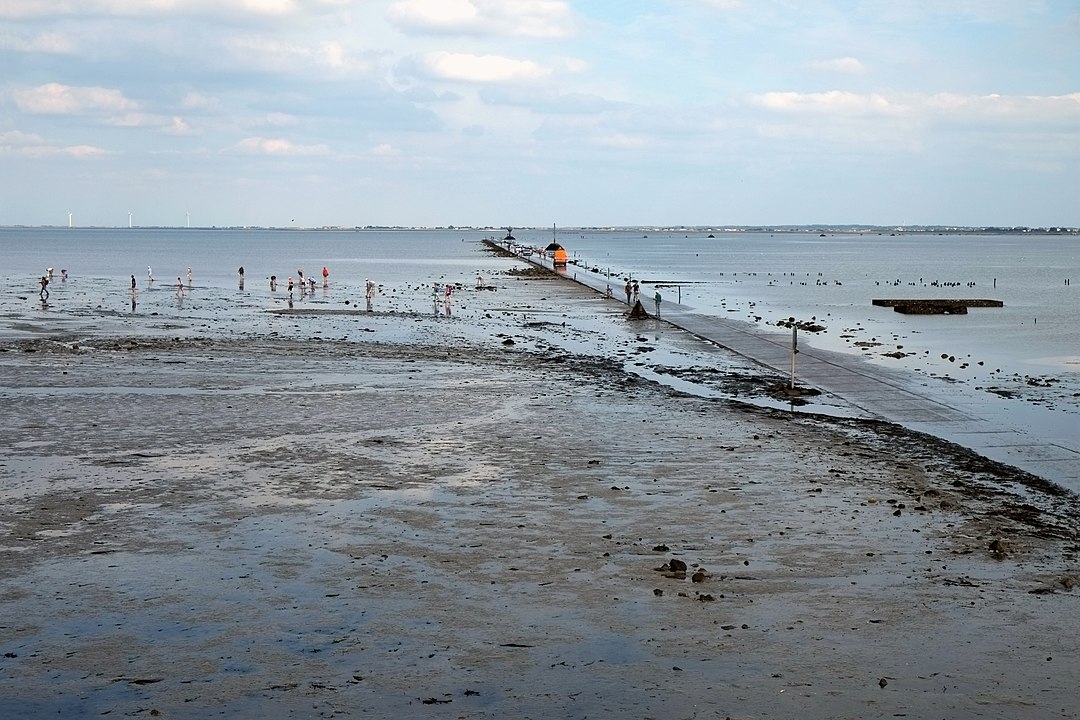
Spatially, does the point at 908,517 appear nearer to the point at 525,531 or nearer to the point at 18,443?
the point at 525,531

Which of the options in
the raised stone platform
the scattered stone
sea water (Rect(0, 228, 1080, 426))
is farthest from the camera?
the raised stone platform

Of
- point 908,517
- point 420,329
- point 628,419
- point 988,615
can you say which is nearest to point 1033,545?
point 908,517

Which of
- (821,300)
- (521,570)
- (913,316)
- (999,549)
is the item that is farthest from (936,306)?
(521,570)

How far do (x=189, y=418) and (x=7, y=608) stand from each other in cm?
1172

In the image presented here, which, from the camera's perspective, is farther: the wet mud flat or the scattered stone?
the scattered stone

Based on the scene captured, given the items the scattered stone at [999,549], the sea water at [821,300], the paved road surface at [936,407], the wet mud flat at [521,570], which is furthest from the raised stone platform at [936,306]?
the scattered stone at [999,549]

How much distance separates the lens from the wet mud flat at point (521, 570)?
9.22 meters

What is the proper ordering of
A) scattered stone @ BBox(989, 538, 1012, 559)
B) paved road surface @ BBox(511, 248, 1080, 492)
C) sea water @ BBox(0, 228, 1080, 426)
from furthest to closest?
sea water @ BBox(0, 228, 1080, 426), paved road surface @ BBox(511, 248, 1080, 492), scattered stone @ BBox(989, 538, 1012, 559)

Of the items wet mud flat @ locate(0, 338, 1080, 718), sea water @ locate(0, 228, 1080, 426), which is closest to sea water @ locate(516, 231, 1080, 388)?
sea water @ locate(0, 228, 1080, 426)

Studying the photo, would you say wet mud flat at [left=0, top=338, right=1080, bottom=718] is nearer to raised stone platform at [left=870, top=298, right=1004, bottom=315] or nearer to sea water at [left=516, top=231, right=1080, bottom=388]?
sea water at [left=516, top=231, right=1080, bottom=388]

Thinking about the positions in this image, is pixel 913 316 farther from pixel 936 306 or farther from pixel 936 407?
pixel 936 407

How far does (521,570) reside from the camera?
12414 mm

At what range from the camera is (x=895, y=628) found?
1062 centimetres

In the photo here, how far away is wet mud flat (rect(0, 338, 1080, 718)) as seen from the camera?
A: 922 cm
